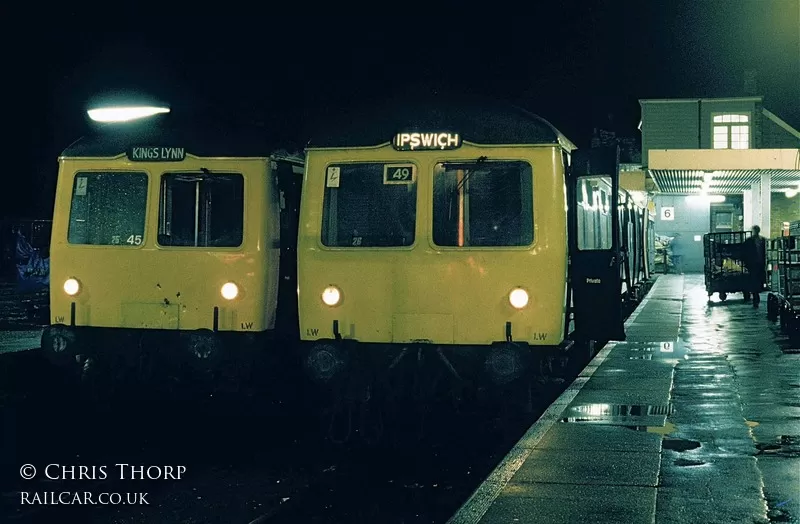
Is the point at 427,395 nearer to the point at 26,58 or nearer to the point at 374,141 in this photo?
the point at 374,141

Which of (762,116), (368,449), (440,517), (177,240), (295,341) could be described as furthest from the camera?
(762,116)

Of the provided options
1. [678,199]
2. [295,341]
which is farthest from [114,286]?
[678,199]

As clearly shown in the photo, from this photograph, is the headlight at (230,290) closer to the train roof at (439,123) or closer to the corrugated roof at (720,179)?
the train roof at (439,123)

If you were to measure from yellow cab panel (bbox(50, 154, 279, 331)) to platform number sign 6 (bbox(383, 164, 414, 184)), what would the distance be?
59.9 inches

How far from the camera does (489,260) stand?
30.8ft

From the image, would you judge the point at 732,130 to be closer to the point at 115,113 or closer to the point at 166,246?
the point at 115,113

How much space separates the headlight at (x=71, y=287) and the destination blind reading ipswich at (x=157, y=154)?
1.40 meters

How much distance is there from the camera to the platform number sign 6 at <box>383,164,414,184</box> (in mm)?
9594

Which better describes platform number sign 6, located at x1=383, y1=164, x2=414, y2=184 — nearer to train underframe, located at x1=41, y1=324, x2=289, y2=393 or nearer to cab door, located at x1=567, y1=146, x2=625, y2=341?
cab door, located at x1=567, y1=146, x2=625, y2=341

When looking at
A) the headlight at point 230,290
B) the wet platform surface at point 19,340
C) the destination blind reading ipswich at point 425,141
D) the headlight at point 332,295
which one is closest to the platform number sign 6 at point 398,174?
the destination blind reading ipswich at point 425,141

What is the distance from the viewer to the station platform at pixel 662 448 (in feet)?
20.8

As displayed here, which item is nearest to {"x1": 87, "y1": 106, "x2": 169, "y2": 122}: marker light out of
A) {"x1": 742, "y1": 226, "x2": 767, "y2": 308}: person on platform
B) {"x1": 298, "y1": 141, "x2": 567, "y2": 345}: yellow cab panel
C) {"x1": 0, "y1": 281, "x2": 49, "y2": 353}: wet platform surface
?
{"x1": 0, "y1": 281, "x2": 49, "y2": 353}: wet platform surface

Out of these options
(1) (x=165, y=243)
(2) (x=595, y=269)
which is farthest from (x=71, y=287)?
(2) (x=595, y=269)

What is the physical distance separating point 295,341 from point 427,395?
2.10 meters
